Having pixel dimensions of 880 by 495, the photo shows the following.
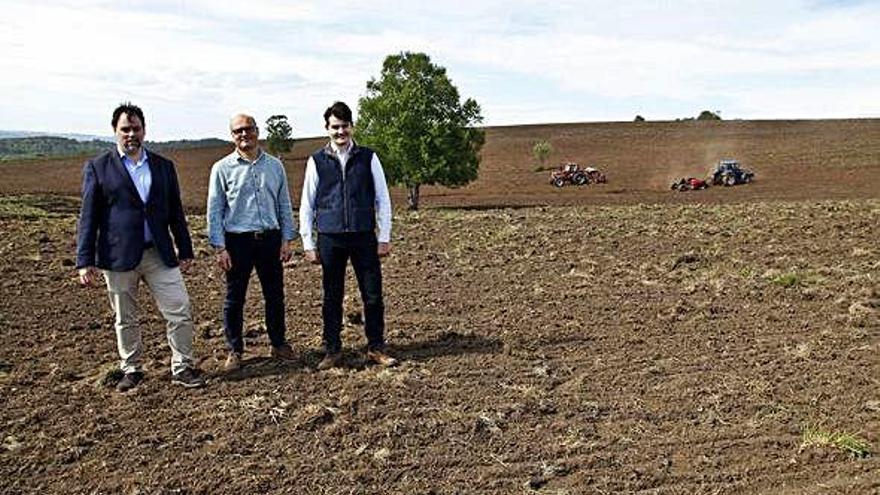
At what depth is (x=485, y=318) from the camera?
8320 mm

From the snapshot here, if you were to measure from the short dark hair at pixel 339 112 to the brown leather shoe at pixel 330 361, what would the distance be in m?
1.86

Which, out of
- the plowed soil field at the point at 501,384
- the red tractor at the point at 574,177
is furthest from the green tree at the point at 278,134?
the plowed soil field at the point at 501,384

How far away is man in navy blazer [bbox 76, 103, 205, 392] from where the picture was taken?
5746 mm

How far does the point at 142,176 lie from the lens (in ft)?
19.2

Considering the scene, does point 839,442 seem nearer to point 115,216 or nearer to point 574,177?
point 115,216

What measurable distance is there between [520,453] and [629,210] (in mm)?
16478

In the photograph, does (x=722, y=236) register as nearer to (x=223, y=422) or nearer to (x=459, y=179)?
(x=223, y=422)

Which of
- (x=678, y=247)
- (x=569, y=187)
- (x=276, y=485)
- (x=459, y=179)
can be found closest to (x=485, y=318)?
(x=276, y=485)

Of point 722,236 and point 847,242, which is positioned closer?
point 847,242

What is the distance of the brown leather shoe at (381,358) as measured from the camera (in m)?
6.45

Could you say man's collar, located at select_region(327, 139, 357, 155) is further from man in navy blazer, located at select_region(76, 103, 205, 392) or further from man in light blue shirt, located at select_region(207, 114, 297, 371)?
man in navy blazer, located at select_region(76, 103, 205, 392)

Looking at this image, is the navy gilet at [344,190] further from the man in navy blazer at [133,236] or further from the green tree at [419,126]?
the green tree at [419,126]

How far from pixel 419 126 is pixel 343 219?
27992 mm

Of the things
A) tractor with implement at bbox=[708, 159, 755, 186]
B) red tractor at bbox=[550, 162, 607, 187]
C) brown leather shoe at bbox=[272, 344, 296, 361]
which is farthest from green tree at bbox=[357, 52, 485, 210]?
brown leather shoe at bbox=[272, 344, 296, 361]
